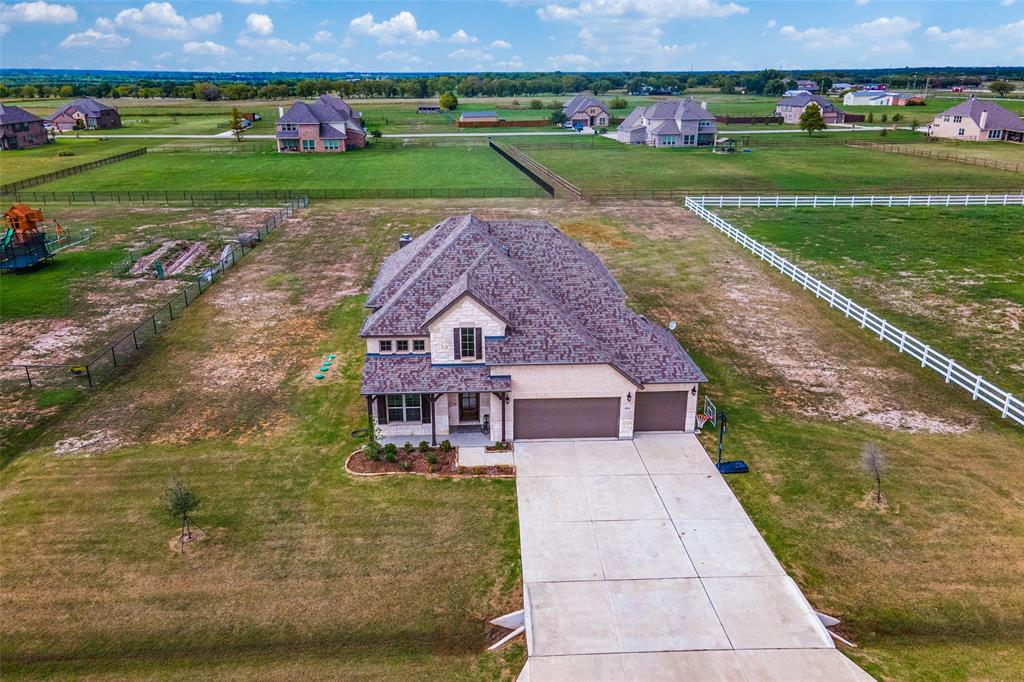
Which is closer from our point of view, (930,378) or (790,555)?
(790,555)

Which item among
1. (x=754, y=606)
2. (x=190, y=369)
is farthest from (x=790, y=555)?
(x=190, y=369)

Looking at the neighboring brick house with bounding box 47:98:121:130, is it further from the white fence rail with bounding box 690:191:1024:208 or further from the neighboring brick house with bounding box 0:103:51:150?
the white fence rail with bounding box 690:191:1024:208

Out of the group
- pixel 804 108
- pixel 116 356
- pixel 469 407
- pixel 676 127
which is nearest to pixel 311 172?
pixel 116 356

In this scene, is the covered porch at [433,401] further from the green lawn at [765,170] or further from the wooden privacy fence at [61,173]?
the wooden privacy fence at [61,173]

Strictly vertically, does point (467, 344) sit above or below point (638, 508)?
above

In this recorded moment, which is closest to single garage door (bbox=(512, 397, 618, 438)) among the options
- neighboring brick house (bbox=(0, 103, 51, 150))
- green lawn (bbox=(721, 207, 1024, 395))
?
green lawn (bbox=(721, 207, 1024, 395))

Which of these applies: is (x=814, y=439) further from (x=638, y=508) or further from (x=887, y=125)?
(x=887, y=125)
